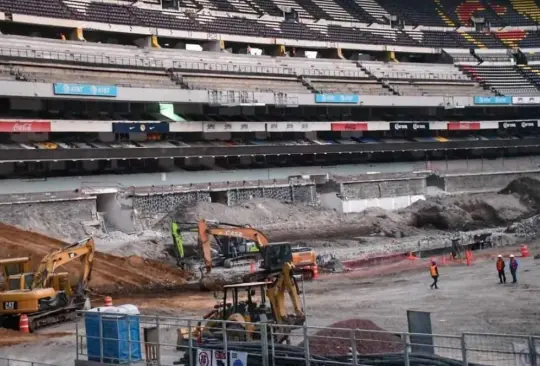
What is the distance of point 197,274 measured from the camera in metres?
38.2

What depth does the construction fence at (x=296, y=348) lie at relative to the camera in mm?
13008

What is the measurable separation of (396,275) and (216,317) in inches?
703

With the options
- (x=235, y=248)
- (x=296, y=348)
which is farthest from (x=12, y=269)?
(x=296, y=348)

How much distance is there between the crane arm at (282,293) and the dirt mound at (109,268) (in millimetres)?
14463

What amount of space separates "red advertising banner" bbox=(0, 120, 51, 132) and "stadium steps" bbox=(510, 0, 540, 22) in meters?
60.7

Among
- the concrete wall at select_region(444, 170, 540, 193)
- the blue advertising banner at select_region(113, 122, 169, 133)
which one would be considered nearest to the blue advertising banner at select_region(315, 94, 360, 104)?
the concrete wall at select_region(444, 170, 540, 193)

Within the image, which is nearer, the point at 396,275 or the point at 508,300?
the point at 508,300

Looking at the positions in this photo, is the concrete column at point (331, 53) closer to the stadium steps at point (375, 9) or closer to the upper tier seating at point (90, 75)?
the stadium steps at point (375, 9)

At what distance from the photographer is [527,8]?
93.0 metres

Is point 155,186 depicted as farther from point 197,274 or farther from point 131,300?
point 131,300

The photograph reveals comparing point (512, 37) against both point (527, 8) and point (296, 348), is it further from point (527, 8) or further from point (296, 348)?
point (296, 348)

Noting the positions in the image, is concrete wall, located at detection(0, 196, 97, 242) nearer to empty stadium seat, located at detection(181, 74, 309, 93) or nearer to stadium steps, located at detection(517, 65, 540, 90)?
empty stadium seat, located at detection(181, 74, 309, 93)

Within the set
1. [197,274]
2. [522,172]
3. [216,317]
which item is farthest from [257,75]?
[216,317]

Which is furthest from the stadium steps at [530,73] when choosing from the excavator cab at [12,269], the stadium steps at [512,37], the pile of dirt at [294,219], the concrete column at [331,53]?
the excavator cab at [12,269]
